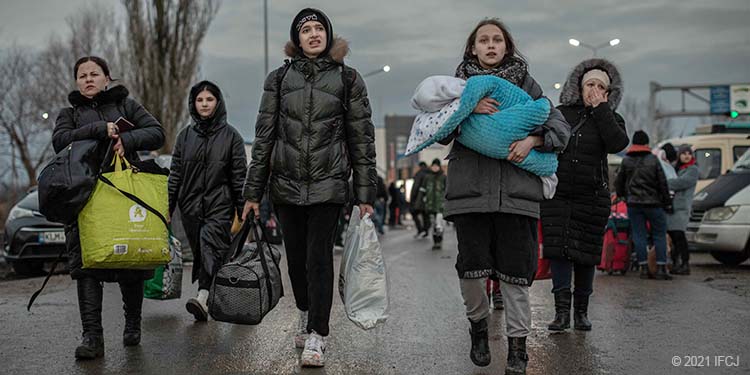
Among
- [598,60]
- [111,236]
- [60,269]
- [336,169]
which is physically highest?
[598,60]

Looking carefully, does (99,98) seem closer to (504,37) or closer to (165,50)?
(504,37)

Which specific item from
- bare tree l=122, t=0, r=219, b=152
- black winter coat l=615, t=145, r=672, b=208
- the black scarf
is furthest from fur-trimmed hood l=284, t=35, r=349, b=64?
bare tree l=122, t=0, r=219, b=152

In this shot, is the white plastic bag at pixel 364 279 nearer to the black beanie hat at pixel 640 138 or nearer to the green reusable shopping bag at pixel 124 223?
the green reusable shopping bag at pixel 124 223

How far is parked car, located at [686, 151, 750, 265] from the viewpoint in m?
12.6

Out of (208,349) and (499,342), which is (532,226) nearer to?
(499,342)

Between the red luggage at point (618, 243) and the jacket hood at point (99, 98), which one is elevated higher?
the jacket hood at point (99, 98)

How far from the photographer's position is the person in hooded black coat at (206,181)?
698 centimetres

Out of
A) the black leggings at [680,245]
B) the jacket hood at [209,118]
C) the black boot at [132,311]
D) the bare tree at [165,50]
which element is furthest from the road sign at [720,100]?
the black boot at [132,311]

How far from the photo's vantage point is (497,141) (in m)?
4.96

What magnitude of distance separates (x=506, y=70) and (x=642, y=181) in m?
5.77

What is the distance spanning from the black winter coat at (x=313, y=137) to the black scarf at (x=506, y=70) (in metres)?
0.68

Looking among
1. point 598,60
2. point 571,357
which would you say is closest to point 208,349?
point 571,357

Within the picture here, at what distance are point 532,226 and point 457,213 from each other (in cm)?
48

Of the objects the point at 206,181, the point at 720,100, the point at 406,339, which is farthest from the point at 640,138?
the point at 720,100
